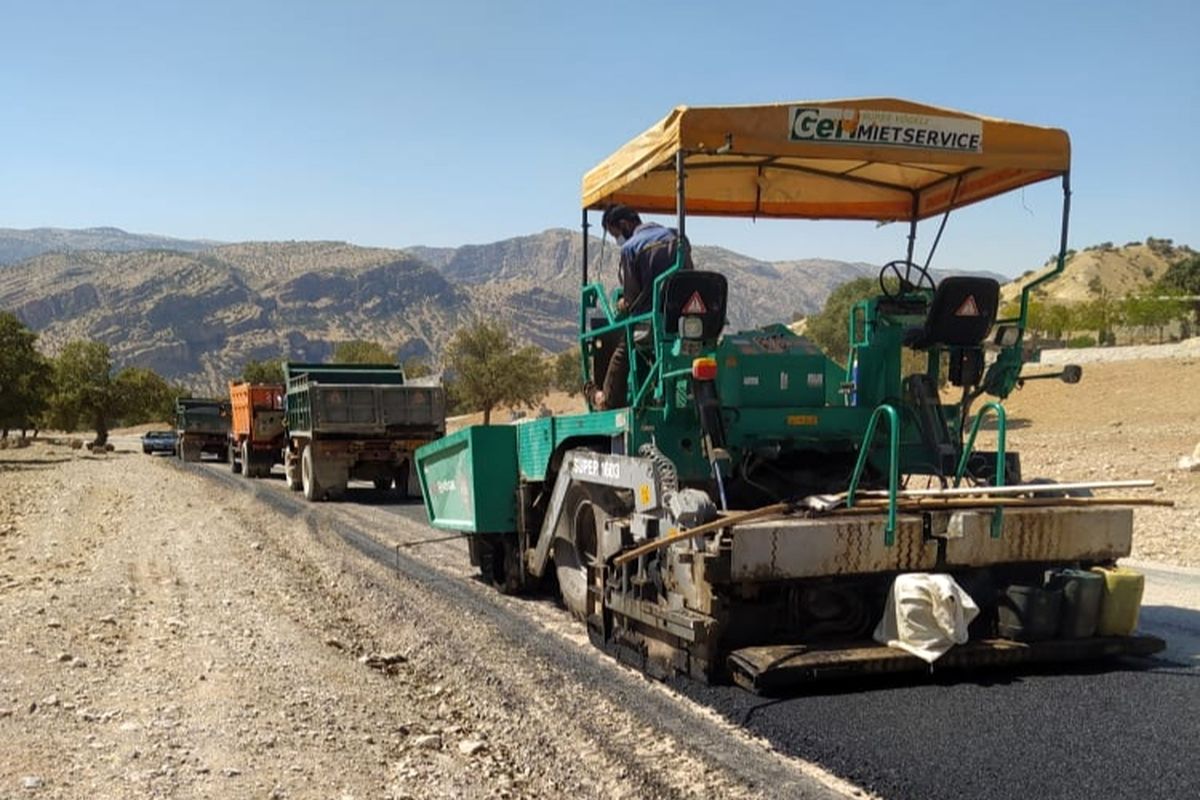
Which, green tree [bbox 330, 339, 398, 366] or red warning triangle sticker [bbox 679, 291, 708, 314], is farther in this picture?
green tree [bbox 330, 339, 398, 366]

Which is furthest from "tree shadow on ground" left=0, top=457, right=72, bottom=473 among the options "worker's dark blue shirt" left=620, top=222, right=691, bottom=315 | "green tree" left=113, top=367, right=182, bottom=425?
"worker's dark blue shirt" left=620, top=222, right=691, bottom=315

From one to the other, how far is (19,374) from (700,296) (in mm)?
39037

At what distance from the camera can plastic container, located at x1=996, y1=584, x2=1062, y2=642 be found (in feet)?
17.0

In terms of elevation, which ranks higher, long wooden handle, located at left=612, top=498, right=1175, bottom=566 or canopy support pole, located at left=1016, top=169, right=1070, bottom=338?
canopy support pole, located at left=1016, top=169, right=1070, bottom=338

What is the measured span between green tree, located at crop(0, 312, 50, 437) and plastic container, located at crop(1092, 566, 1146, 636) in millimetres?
39923

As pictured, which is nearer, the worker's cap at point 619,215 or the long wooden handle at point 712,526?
the long wooden handle at point 712,526

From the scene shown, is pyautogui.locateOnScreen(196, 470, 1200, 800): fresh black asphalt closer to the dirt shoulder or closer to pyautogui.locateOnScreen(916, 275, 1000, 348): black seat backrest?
the dirt shoulder

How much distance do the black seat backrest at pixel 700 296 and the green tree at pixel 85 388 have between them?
55.5m

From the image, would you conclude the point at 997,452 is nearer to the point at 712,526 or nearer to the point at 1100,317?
the point at 712,526

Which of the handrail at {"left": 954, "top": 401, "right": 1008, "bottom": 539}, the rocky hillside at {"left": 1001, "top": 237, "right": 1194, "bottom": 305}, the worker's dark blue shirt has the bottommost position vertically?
the handrail at {"left": 954, "top": 401, "right": 1008, "bottom": 539}

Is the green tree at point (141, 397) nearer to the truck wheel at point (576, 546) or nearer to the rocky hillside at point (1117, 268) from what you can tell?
the truck wheel at point (576, 546)

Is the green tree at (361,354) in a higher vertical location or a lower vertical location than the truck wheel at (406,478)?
higher

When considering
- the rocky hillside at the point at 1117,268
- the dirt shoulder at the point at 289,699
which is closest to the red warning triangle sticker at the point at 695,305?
the dirt shoulder at the point at 289,699

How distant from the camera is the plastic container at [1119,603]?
5.27 metres
